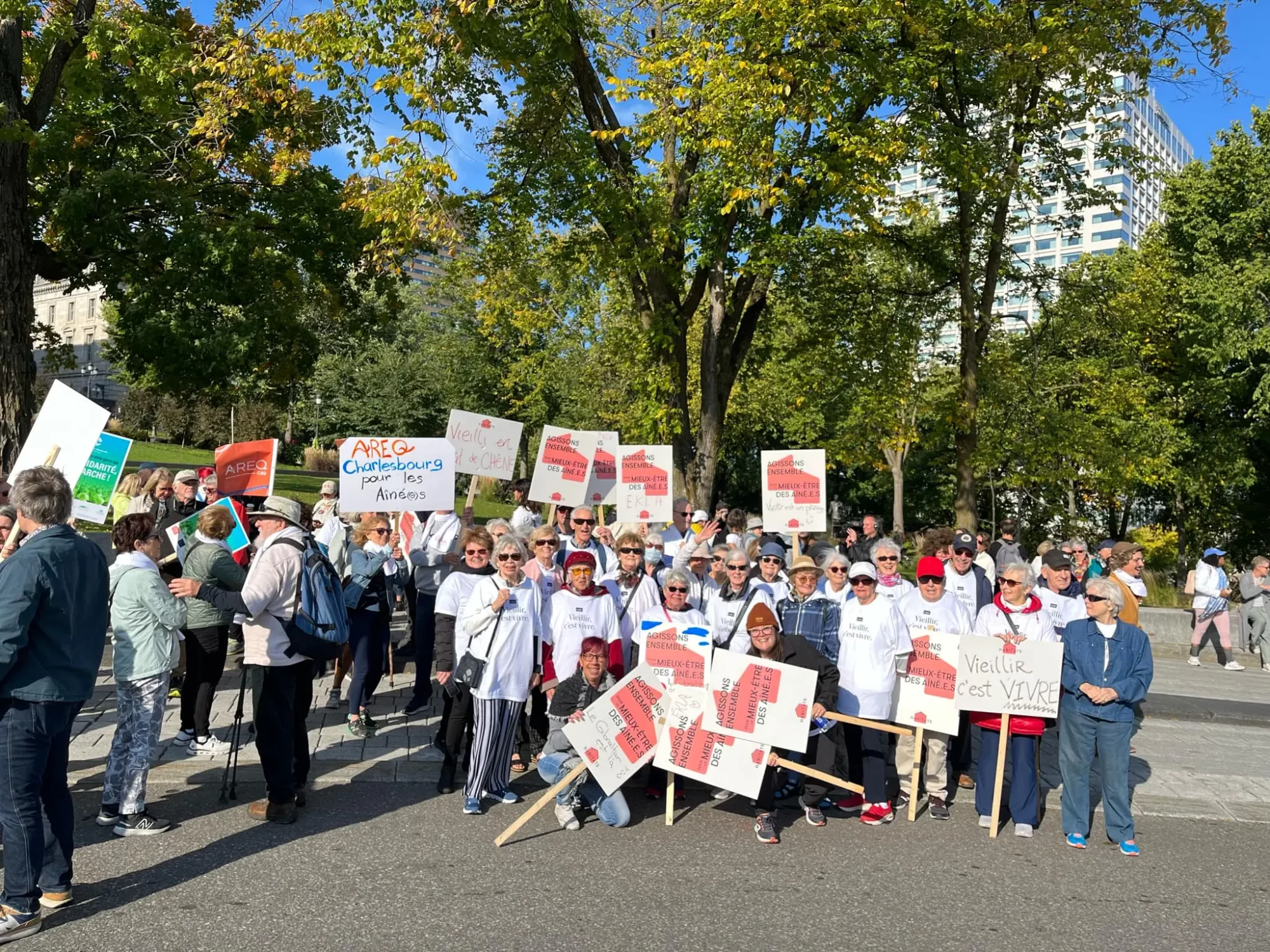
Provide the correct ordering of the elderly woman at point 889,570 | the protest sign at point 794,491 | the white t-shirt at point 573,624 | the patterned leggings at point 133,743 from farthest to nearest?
the protest sign at point 794,491
the elderly woman at point 889,570
the white t-shirt at point 573,624
the patterned leggings at point 133,743

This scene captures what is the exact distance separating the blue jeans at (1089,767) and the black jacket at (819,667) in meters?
1.47

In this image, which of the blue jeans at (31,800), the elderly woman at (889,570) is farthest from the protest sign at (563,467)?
the blue jeans at (31,800)

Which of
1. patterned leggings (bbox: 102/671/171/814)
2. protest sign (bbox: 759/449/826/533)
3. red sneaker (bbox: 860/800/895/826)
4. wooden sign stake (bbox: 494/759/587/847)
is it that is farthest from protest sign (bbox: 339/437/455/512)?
red sneaker (bbox: 860/800/895/826)

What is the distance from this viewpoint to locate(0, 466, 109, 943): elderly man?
467 centimetres

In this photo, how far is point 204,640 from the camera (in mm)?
7602

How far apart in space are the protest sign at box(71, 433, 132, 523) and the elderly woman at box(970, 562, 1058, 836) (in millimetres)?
6403

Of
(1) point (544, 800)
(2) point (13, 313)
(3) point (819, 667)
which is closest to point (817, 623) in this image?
(3) point (819, 667)

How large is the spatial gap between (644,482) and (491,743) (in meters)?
5.44

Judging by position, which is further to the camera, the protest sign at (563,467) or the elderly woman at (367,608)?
the protest sign at (563,467)

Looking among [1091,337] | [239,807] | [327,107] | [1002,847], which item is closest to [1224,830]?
[1002,847]

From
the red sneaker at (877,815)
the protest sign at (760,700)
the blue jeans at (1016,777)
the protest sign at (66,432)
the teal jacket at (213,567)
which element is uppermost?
the protest sign at (66,432)

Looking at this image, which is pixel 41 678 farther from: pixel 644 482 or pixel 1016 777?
pixel 644 482

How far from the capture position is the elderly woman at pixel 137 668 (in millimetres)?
6117

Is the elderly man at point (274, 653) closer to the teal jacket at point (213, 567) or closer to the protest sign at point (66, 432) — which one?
the teal jacket at point (213, 567)
